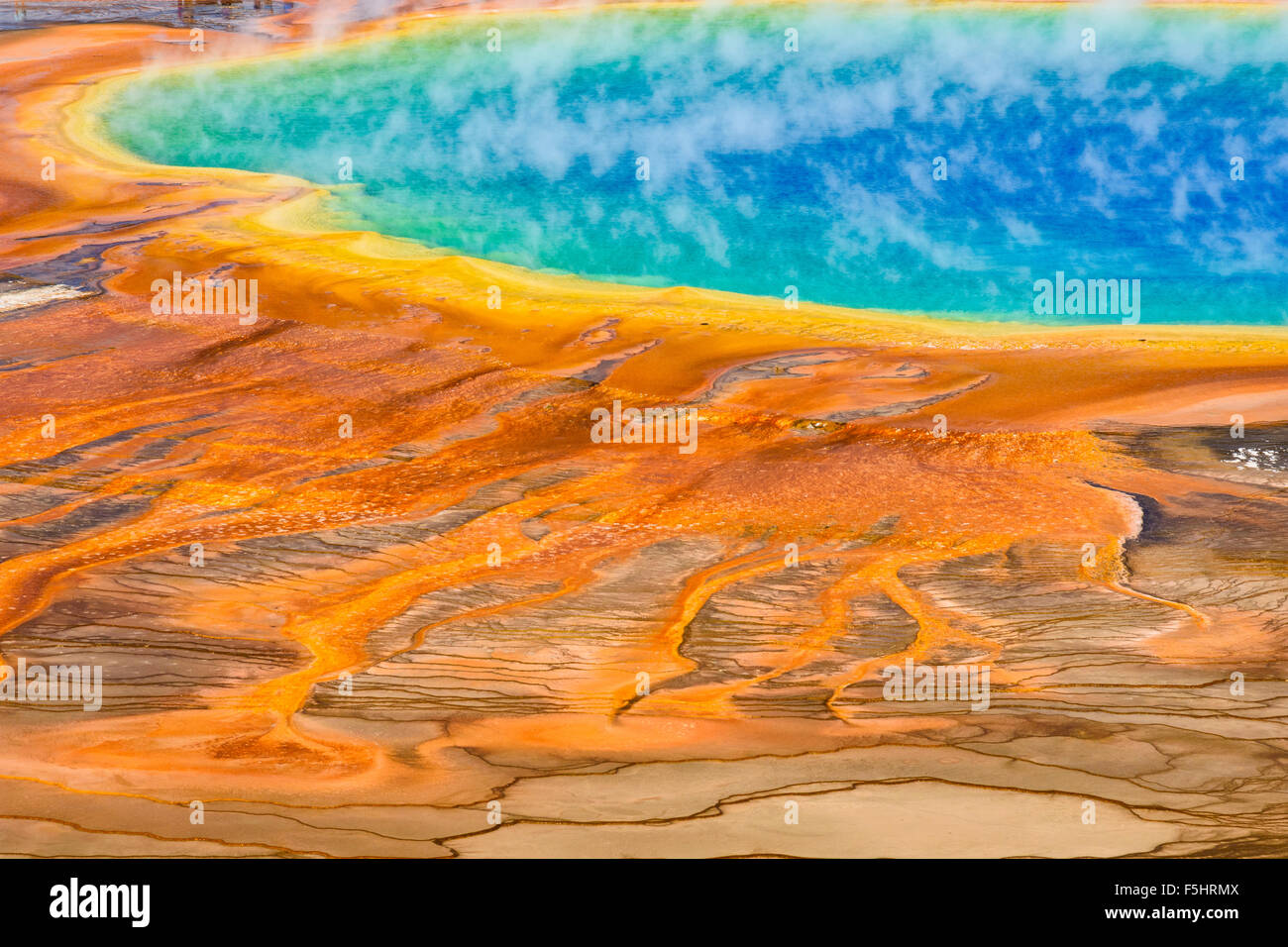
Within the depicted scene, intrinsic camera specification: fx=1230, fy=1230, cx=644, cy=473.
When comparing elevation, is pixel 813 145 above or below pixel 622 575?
above

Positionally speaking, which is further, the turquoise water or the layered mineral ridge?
the turquoise water

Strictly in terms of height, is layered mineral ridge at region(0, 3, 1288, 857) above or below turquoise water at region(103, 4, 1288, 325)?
below

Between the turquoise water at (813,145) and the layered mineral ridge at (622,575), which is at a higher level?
the turquoise water at (813,145)

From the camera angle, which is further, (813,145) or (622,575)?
(813,145)

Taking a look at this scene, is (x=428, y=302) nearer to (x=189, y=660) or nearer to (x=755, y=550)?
(x=755, y=550)

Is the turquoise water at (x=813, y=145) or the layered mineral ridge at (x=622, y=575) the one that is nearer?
the layered mineral ridge at (x=622, y=575)
